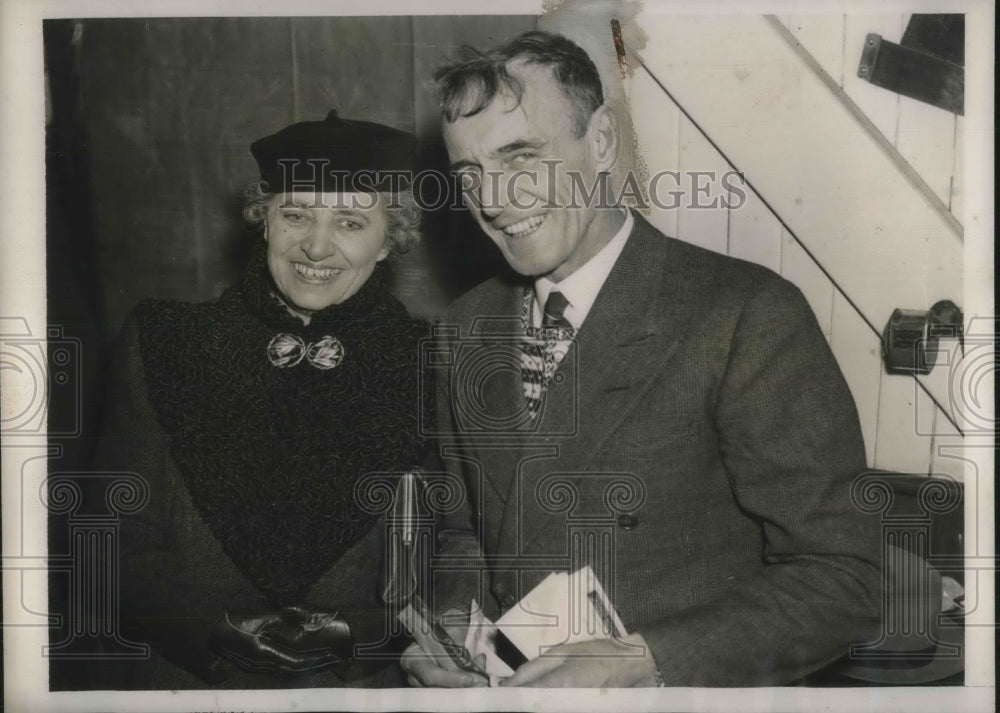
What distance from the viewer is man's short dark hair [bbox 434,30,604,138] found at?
1482mm

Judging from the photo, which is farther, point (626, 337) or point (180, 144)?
point (180, 144)

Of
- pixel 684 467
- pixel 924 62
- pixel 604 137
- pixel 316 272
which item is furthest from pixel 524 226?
pixel 924 62

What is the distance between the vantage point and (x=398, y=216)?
1.54m

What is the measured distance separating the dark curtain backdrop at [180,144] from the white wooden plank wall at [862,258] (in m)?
0.30

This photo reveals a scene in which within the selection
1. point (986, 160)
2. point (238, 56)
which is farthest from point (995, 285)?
point (238, 56)

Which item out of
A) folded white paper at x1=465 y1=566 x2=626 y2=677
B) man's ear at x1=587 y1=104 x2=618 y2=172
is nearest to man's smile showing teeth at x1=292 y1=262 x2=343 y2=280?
man's ear at x1=587 y1=104 x2=618 y2=172

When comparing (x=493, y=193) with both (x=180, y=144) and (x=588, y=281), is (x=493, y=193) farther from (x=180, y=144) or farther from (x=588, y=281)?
(x=180, y=144)

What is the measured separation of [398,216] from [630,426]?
50 cm

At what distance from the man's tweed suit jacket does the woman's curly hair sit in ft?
0.49

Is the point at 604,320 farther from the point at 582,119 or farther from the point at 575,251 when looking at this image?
the point at 582,119

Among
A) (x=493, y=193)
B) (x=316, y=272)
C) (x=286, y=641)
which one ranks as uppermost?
(x=493, y=193)

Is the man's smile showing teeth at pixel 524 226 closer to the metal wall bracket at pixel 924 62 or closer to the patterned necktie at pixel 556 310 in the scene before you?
the patterned necktie at pixel 556 310

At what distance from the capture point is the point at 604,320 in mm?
1465

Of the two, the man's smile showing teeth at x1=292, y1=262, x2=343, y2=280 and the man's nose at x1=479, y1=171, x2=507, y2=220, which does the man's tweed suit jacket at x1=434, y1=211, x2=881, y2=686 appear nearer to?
the man's nose at x1=479, y1=171, x2=507, y2=220
